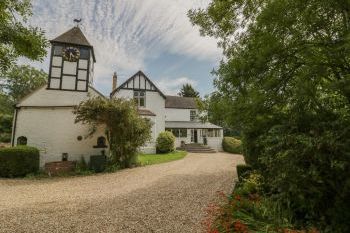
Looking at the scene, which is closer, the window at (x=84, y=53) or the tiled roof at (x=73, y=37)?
the tiled roof at (x=73, y=37)

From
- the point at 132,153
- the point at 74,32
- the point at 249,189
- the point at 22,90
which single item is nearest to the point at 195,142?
the point at 132,153

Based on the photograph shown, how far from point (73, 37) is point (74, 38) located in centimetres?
14

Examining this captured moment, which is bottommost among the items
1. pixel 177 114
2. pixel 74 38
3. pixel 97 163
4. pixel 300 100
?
pixel 97 163

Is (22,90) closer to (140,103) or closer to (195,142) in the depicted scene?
(140,103)

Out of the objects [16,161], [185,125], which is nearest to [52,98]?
[16,161]

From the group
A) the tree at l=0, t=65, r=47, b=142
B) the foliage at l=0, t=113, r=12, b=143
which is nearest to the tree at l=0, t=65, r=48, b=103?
the tree at l=0, t=65, r=47, b=142

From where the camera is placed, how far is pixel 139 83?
2703 cm

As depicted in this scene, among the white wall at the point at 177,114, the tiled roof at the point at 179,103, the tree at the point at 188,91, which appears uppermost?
the tree at the point at 188,91

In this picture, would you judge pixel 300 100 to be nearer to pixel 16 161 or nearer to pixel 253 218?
pixel 253 218

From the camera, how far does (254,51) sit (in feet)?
20.6

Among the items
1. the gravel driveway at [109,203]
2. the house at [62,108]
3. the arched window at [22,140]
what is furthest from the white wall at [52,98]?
the gravel driveway at [109,203]

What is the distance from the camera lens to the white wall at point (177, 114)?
111 feet

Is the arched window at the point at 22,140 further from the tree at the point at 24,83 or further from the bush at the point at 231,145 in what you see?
the tree at the point at 24,83

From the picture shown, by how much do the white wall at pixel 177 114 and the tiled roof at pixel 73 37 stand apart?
17.4 metres
